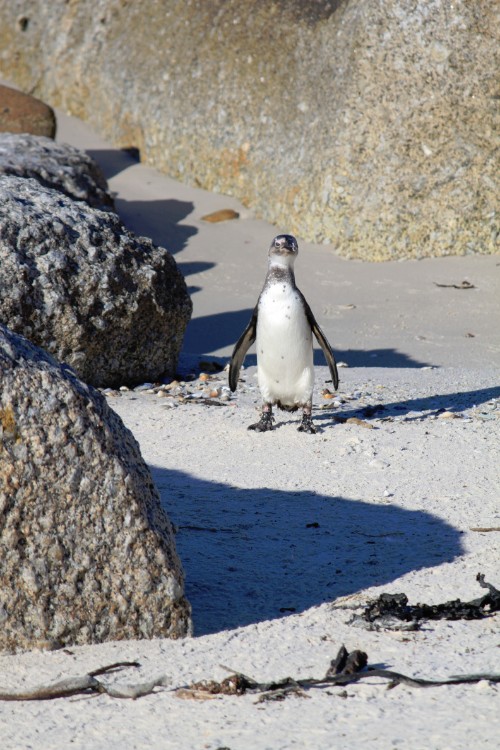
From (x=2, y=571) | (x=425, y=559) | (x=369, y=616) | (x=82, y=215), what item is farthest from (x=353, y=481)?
(x=82, y=215)

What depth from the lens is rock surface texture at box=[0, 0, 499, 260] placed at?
34.9 feet

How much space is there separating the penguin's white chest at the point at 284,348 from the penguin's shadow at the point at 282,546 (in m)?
1.25

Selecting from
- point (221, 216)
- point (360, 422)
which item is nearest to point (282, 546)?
point (360, 422)

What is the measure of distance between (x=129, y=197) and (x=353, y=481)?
898 centimetres

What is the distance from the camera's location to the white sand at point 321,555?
2424 mm

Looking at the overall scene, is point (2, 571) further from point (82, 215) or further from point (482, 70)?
point (482, 70)

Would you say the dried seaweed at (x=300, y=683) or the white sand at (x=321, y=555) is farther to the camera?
the dried seaweed at (x=300, y=683)

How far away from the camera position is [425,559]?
12.0 feet

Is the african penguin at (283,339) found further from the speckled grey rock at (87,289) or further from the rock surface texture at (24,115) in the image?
the rock surface texture at (24,115)

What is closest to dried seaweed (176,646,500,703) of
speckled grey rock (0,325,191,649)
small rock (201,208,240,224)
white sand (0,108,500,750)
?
white sand (0,108,500,750)

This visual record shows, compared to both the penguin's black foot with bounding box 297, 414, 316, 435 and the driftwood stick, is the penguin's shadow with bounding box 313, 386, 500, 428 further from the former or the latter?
the driftwood stick

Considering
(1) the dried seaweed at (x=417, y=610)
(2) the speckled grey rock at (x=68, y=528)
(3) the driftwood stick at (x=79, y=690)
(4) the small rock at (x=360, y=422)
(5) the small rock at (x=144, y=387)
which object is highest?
(2) the speckled grey rock at (x=68, y=528)

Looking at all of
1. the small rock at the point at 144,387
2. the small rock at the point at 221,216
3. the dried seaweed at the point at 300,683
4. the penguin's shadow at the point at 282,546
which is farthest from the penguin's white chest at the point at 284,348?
the small rock at the point at 221,216

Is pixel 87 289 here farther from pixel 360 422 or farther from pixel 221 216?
pixel 221 216
